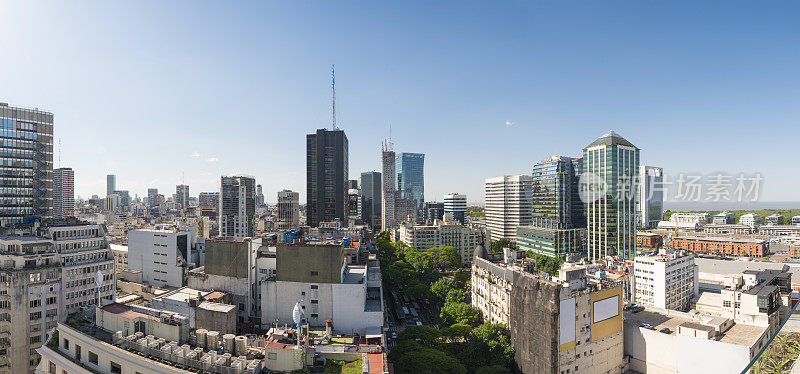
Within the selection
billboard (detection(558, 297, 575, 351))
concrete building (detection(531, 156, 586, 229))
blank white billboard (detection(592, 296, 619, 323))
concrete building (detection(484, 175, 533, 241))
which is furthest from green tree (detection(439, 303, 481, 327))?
concrete building (detection(484, 175, 533, 241))

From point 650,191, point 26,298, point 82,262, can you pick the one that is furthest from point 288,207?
point 650,191

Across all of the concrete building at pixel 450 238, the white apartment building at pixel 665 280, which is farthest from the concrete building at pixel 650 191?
the concrete building at pixel 450 238

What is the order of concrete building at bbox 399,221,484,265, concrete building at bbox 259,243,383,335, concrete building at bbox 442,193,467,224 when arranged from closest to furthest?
concrete building at bbox 259,243,383,335 → concrete building at bbox 399,221,484,265 → concrete building at bbox 442,193,467,224

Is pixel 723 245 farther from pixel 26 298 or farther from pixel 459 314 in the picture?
pixel 26 298

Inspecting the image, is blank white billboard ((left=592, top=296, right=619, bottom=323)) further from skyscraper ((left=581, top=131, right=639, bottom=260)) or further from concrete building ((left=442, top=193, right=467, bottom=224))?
concrete building ((left=442, top=193, right=467, bottom=224))

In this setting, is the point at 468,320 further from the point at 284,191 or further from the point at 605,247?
the point at 284,191

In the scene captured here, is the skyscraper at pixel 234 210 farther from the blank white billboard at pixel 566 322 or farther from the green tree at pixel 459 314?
the blank white billboard at pixel 566 322

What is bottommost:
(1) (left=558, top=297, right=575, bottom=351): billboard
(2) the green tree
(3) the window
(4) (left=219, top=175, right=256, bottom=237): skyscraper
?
(2) the green tree

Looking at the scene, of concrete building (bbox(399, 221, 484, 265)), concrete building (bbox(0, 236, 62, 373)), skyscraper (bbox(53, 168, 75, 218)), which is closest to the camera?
concrete building (bbox(0, 236, 62, 373))
